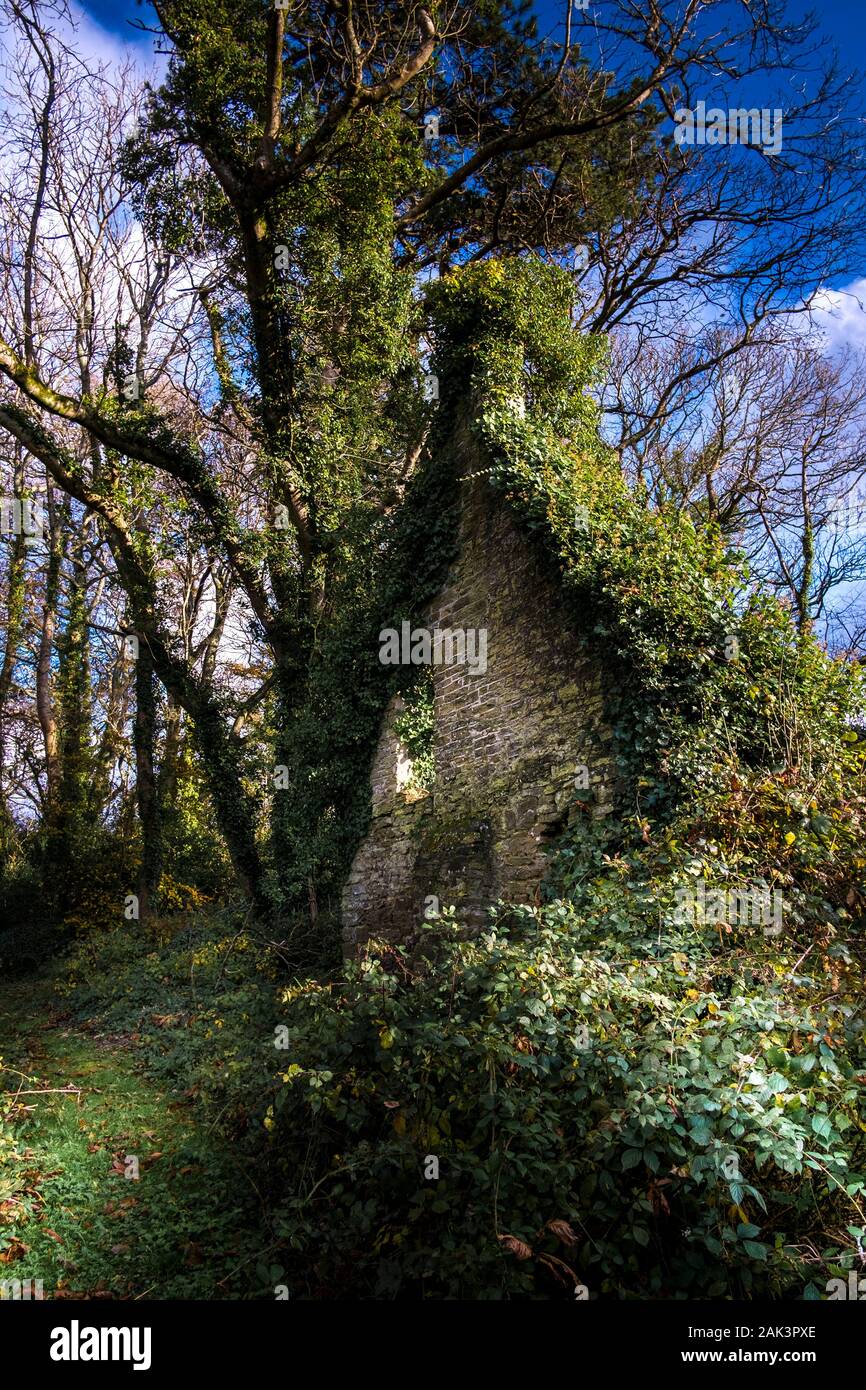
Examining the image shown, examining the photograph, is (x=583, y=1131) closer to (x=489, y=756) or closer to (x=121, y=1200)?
(x=121, y=1200)

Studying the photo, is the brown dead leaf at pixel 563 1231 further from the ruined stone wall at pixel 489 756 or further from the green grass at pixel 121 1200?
the ruined stone wall at pixel 489 756

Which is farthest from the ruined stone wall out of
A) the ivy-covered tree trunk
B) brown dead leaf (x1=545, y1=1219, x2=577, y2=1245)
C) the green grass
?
the ivy-covered tree trunk

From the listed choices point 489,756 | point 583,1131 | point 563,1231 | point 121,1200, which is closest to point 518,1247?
point 563,1231

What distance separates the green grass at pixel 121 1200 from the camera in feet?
13.5

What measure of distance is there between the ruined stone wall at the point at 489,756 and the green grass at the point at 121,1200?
3.59 meters

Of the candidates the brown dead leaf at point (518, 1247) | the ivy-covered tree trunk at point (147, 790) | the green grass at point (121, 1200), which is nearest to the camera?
the brown dead leaf at point (518, 1247)

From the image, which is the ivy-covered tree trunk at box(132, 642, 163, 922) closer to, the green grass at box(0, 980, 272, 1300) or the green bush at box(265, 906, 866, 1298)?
the green grass at box(0, 980, 272, 1300)

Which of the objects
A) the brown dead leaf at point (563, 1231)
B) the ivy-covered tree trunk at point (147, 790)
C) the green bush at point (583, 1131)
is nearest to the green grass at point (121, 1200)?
the green bush at point (583, 1131)

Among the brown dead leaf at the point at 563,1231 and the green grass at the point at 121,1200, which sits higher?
the brown dead leaf at the point at 563,1231

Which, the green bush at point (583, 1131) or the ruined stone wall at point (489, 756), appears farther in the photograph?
the ruined stone wall at point (489, 756)

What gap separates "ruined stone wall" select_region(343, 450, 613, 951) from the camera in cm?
771
